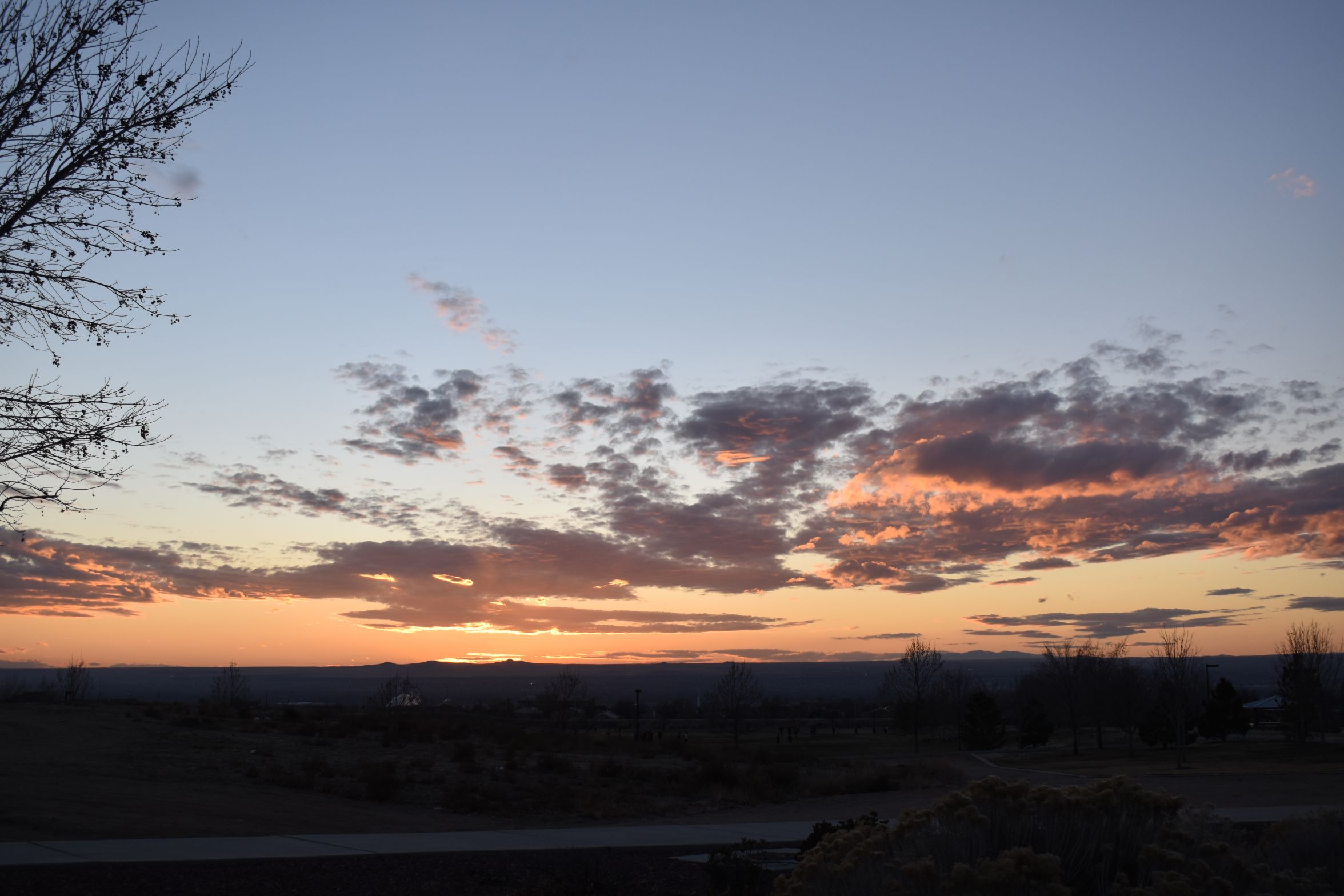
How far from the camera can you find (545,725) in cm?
7188

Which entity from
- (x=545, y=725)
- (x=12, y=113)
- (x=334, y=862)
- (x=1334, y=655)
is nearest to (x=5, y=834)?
(x=334, y=862)

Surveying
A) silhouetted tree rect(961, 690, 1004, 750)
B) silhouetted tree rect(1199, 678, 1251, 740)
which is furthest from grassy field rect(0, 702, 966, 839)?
silhouetted tree rect(1199, 678, 1251, 740)

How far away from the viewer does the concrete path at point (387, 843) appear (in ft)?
35.2

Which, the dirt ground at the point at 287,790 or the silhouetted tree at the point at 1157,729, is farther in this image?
the silhouetted tree at the point at 1157,729

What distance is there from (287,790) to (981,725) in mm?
47252

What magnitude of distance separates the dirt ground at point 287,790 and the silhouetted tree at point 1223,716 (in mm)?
21491

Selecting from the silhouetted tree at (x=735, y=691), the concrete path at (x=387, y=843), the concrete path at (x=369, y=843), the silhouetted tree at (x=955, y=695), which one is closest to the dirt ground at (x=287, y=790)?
the concrete path at (x=387, y=843)

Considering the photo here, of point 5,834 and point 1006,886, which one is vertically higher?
point 1006,886

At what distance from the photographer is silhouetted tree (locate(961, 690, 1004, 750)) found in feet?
197

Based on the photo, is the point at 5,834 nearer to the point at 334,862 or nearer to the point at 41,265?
the point at 334,862

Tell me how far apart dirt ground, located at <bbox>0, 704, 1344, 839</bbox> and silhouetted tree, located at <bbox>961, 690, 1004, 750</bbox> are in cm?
2053

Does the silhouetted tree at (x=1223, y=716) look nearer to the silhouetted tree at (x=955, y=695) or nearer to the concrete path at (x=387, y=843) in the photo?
the silhouetted tree at (x=955, y=695)

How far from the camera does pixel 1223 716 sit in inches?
2394

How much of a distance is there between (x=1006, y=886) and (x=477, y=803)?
1981 cm
